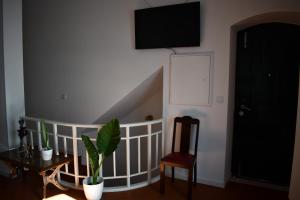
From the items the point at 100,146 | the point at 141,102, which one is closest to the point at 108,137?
the point at 100,146

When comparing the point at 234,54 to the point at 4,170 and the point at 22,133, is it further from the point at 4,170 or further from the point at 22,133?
the point at 4,170

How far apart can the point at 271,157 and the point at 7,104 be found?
12.1 ft

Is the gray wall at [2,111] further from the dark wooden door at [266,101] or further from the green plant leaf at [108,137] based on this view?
the dark wooden door at [266,101]

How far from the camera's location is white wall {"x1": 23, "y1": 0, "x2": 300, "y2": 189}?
3.10m

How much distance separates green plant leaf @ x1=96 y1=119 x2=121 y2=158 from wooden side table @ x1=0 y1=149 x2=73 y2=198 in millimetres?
600

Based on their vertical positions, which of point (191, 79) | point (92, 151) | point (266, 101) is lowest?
point (92, 151)

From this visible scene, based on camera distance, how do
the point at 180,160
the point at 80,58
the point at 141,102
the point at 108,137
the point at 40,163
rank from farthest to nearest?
the point at 141,102, the point at 80,58, the point at 180,160, the point at 40,163, the point at 108,137

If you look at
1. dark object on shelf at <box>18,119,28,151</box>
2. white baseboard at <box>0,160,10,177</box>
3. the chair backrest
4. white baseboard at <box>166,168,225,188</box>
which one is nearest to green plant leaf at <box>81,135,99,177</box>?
dark object on shelf at <box>18,119,28,151</box>

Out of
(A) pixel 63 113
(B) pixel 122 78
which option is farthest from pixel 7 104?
(B) pixel 122 78

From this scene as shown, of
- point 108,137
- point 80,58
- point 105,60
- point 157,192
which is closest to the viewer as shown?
point 108,137

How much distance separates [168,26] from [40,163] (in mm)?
2341

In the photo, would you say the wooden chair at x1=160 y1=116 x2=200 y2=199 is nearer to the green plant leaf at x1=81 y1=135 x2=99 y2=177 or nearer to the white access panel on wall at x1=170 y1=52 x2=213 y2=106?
the white access panel on wall at x1=170 y1=52 x2=213 y2=106

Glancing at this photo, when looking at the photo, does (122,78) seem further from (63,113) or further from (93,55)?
(63,113)

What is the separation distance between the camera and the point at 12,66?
10.9 ft
